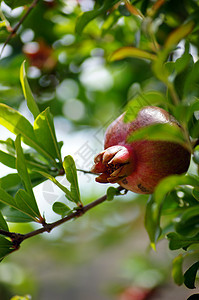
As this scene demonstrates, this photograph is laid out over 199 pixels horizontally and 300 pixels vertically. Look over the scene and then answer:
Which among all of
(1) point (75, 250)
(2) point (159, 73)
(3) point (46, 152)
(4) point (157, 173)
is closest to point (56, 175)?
(3) point (46, 152)

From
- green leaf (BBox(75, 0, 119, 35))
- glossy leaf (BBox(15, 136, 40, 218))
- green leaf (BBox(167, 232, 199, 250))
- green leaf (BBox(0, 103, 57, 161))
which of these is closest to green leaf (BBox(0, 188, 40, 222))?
glossy leaf (BBox(15, 136, 40, 218))

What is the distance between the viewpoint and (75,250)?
7.72 ft

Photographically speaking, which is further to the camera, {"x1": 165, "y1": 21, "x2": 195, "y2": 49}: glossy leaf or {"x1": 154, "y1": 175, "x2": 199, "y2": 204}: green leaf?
{"x1": 165, "y1": 21, "x2": 195, "y2": 49}: glossy leaf

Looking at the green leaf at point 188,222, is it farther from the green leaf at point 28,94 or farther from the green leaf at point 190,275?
the green leaf at point 28,94

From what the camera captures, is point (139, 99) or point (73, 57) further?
point (73, 57)

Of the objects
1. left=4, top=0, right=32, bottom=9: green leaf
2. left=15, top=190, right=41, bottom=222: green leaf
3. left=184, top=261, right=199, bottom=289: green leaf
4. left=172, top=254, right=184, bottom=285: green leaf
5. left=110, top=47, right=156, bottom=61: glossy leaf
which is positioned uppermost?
left=4, top=0, right=32, bottom=9: green leaf

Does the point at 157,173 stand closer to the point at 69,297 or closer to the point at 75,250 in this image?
the point at 75,250

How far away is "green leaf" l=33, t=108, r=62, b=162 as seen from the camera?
0.69m

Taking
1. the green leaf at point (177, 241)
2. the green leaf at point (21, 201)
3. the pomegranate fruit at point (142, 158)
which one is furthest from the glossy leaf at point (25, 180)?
the green leaf at point (177, 241)

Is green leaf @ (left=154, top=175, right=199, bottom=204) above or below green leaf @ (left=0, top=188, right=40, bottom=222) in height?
above

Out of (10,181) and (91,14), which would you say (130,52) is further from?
(10,181)

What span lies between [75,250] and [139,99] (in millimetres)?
1885

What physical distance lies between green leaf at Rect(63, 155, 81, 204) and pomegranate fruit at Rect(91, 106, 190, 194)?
34 millimetres

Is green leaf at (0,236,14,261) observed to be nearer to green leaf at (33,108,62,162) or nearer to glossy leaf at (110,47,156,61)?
green leaf at (33,108,62,162)
